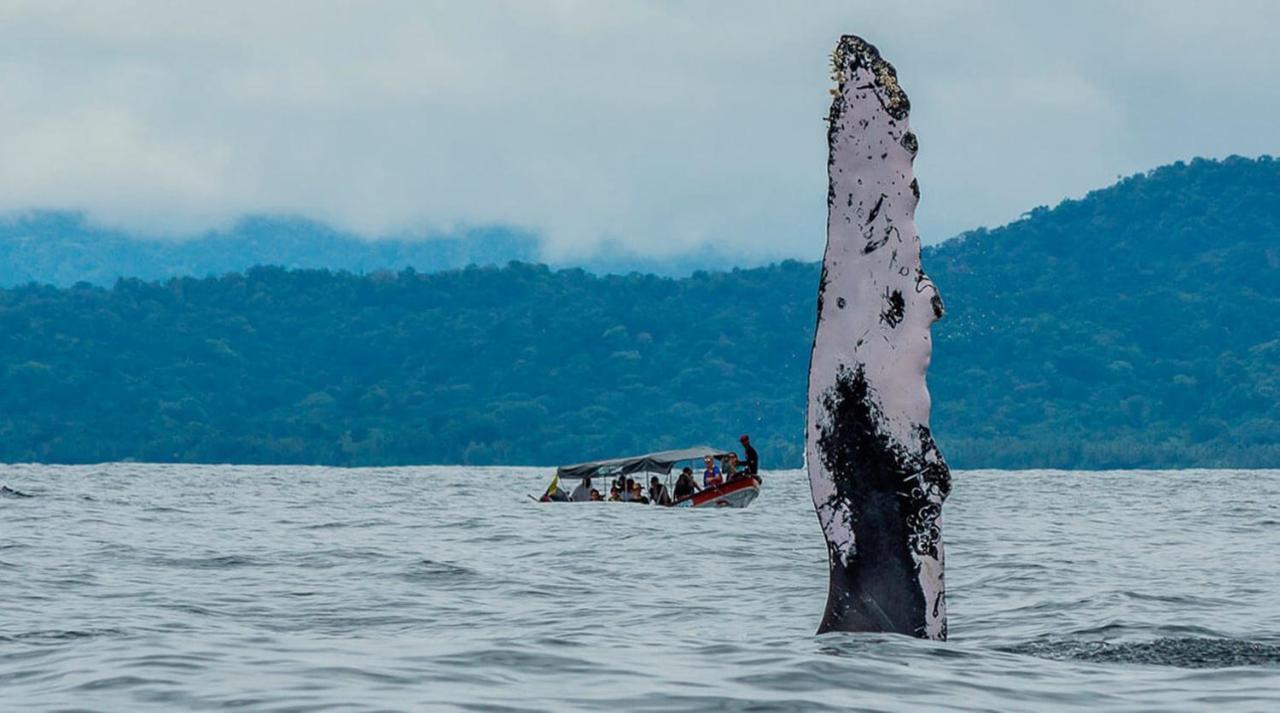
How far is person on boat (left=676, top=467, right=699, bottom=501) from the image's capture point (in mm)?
56594

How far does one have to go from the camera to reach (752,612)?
2030 cm

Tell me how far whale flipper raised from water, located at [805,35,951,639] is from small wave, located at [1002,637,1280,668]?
1.89 metres

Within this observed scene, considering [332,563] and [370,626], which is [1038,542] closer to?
[332,563]

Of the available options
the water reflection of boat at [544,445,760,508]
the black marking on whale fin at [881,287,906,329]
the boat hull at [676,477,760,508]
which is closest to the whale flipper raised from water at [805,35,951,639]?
the black marking on whale fin at [881,287,906,329]

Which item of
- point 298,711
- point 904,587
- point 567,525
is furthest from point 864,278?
Answer: point 567,525

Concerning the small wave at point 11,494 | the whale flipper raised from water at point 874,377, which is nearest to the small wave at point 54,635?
the whale flipper raised from water at point 874,377

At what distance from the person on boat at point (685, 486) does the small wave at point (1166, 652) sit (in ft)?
133

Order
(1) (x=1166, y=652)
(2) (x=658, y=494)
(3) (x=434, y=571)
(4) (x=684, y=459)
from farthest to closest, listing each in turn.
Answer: (4) (x=684, y=459) → (2) (x=658, y=494) → (3) (x=434, y=571) → (1) (x=1166, y=652)

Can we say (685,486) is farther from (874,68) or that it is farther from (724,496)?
(874,68)

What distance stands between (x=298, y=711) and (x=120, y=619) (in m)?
9.08

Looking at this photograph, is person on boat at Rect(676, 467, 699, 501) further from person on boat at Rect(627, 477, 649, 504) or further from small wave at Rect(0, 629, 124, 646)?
small wave at Rect(0, 629, 124, 646)

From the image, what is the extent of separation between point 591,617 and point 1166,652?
21.5ft

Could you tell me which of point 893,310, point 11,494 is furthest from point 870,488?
point 11,494

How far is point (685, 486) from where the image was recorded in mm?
57188
